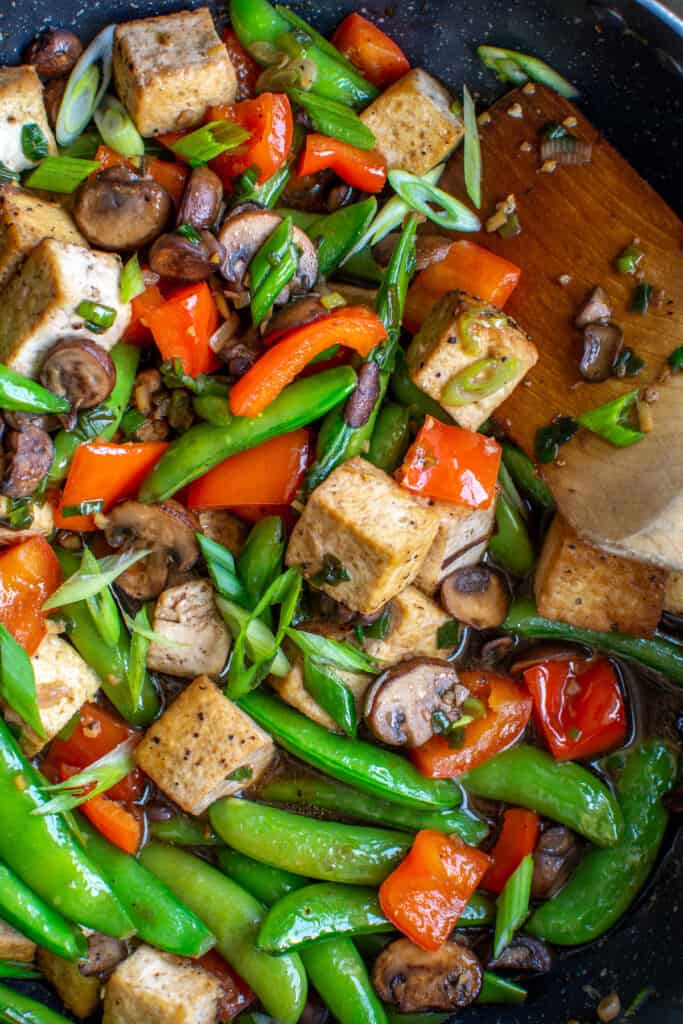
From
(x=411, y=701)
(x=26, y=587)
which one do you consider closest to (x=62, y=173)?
(x=26, y=587)

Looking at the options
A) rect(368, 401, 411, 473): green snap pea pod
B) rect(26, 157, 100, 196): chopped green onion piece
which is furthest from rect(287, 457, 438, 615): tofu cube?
rect(26, 157, 100, 196): chopped green onion piece

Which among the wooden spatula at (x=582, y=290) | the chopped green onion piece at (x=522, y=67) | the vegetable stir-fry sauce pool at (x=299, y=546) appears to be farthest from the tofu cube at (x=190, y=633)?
the chopped green onion piece at (x=522, y=67)

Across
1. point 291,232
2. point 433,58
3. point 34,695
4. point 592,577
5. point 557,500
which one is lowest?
point 34,695

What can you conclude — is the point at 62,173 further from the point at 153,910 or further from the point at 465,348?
the point at 153,910

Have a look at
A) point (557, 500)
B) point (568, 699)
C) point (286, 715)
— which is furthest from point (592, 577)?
point (286, 715)

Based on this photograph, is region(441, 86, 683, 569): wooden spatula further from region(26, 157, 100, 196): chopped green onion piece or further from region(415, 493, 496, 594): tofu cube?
region(26, 157, 100, 196): chopped green onion piece

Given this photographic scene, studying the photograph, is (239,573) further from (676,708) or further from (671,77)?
(671,77)

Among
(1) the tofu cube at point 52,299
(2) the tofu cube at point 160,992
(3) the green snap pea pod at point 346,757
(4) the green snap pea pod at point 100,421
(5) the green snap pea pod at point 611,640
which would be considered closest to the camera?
(1) the tofu cube at point 52,299

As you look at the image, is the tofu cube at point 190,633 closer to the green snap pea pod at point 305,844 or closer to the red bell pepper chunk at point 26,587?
the red bell pepper chunk at point 26,587
